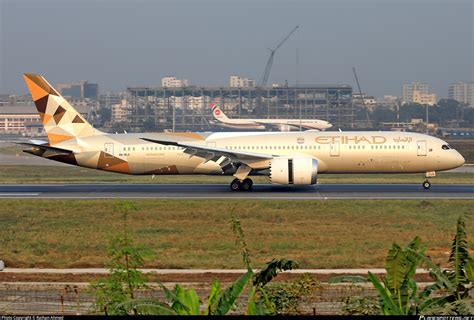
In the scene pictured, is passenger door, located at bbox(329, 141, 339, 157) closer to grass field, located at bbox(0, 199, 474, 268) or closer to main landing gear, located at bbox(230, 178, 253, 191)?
main landing gear, located at bbox(230, 178, 253, 191)

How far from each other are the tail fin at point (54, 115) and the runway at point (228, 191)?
3.42 m

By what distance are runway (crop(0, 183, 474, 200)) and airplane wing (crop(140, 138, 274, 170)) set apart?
1.69m

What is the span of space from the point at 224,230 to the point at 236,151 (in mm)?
15440

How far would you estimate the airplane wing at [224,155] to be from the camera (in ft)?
159

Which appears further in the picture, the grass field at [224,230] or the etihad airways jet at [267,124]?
the etihad airways jet at [267,124]

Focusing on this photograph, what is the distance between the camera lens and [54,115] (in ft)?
169

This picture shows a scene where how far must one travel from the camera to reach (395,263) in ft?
35.7

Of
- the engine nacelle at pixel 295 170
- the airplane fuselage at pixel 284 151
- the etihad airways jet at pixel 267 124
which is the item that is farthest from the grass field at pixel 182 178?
the etihad airways jet at pixel 267 124

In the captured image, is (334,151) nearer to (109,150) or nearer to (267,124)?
(109,150)

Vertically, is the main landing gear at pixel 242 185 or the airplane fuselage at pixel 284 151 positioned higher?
the airplane fuselage at pixel 284 151

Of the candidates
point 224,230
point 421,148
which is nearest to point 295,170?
point 421,148

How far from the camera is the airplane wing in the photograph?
4850 centimetres

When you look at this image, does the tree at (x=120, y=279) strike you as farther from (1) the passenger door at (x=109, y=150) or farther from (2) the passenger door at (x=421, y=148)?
(2) the passenger door at (x=421, y=148)

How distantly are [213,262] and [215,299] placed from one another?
16774 millimetres
